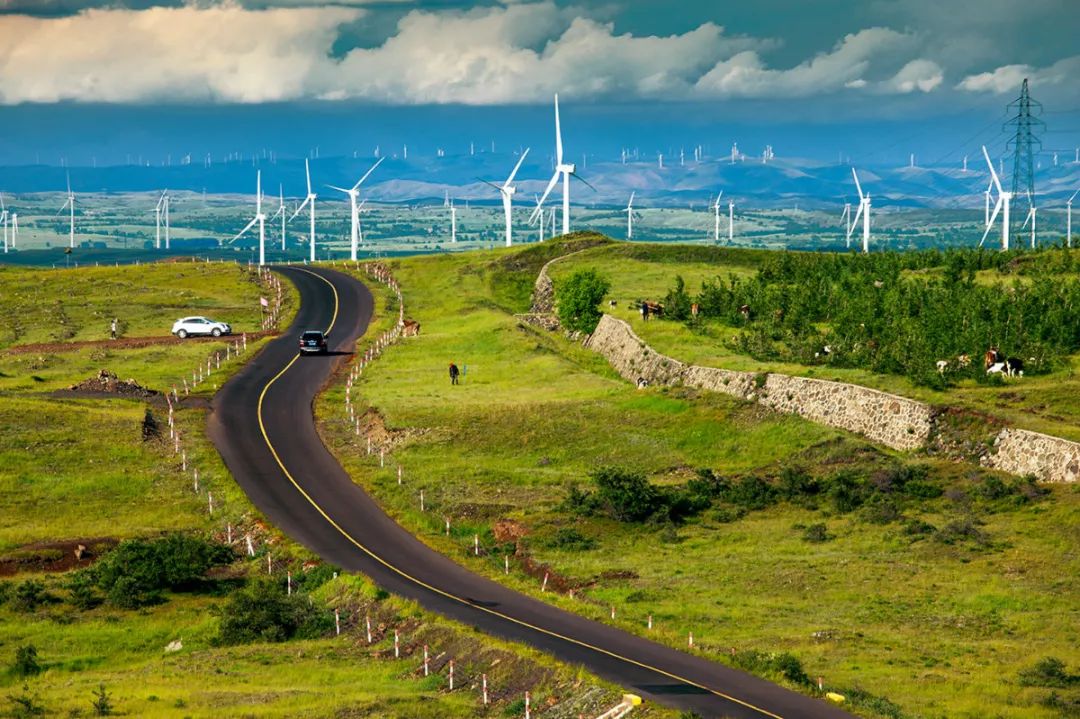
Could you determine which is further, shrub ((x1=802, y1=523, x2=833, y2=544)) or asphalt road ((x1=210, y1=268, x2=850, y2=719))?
shrub ((x1=802, y1=523, x2=833, y2=544))

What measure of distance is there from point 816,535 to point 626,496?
10122 mm

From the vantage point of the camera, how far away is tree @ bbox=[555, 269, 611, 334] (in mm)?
140500

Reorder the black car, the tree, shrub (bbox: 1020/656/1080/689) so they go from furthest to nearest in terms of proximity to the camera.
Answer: the tree, the black car, shrub (bbox: 1020/656/1080/689)

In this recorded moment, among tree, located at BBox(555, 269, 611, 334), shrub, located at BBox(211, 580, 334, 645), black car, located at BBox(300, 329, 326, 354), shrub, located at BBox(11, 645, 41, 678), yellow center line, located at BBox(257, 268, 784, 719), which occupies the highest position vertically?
tree, located at BBox(555, 269, 611, 334)

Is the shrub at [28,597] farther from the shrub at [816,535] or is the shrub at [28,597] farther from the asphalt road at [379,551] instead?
the shrub at [816,535]

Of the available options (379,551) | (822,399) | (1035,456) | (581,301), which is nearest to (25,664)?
(379,551)

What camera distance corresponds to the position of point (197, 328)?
144 meters

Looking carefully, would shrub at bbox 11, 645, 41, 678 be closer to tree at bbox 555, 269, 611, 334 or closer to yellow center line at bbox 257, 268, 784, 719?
yellow center line at bbox 257, 268, 784, 719

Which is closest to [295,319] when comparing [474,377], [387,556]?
[474,377]

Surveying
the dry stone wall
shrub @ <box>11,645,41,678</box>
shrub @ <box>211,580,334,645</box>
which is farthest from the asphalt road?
the dry stone wall

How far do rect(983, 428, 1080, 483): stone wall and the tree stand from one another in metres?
64.2

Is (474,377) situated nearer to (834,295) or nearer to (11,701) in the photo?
(834,295)

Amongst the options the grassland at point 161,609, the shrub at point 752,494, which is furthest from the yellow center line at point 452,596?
the shrub at point 752,494

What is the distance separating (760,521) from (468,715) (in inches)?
1210
